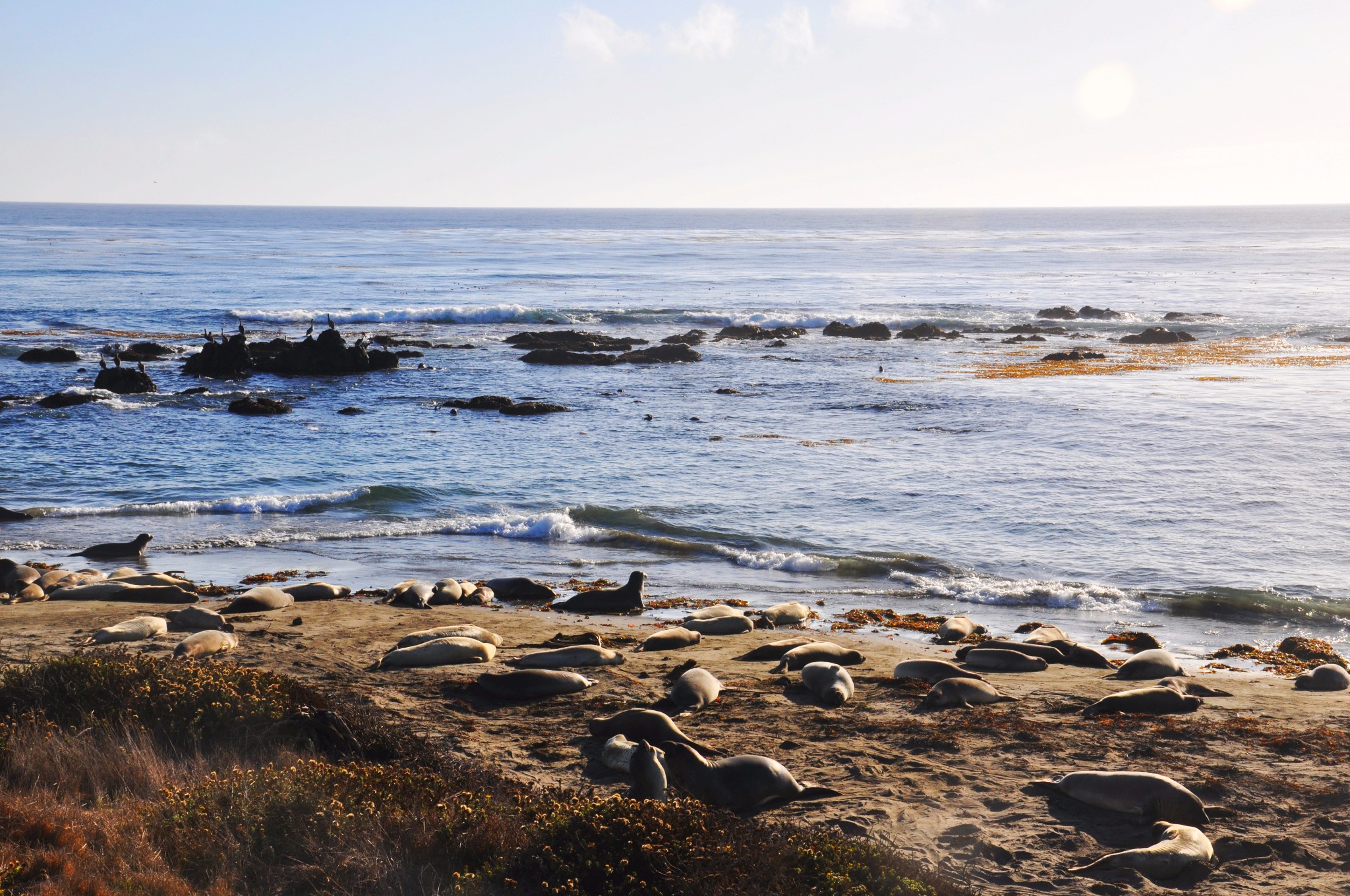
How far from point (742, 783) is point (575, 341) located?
37.6 metres

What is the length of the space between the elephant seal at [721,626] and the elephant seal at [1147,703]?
4.13m

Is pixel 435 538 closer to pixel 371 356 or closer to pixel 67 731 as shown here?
pixel 67 731

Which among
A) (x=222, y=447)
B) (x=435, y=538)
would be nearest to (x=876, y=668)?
(x=435, y=538)

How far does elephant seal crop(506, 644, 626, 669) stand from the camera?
30.8 feet

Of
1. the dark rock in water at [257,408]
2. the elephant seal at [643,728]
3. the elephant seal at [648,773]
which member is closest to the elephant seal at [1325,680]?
the elephant seal at [643,728]

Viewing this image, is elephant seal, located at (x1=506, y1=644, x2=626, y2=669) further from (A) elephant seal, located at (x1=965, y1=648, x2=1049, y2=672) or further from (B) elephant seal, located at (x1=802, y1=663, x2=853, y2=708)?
(A) elephant seal, located at (x1=965, y1=648, x2=1049, y2=672)

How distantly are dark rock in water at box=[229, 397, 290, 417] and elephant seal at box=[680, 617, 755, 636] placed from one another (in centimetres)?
1966

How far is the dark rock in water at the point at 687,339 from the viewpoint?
4403cm

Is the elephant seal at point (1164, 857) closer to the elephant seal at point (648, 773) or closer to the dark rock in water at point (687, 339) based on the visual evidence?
the elephant seal at point (648, 773)

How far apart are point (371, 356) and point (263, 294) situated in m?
30.1

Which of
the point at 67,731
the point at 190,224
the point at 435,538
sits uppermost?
the point at 190,224

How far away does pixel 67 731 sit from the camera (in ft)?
22.0

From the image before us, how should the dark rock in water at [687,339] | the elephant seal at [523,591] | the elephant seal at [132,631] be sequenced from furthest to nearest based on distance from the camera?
the dark rock in water at [687,339], the elephant seal at [523,591], the elephant seal at [132,631]

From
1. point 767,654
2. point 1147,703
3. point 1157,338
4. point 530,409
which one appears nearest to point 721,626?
point 767,654
